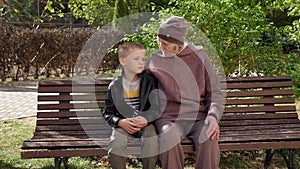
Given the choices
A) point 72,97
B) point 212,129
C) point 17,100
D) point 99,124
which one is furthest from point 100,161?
point 17,100

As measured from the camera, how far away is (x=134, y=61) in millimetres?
3283

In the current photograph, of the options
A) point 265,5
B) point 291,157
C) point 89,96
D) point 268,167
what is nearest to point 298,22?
point 265,5

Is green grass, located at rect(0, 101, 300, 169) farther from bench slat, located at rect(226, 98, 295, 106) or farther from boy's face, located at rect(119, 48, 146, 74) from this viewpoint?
boy's face, located at rect(119, 48, 146, 74)

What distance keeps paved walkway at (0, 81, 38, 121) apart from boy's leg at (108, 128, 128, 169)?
4.06 m

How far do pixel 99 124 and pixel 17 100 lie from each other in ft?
18.2

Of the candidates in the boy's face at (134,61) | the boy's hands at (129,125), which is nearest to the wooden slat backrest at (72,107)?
the boy's hands at (129,125)

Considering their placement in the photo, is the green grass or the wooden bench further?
the green grass

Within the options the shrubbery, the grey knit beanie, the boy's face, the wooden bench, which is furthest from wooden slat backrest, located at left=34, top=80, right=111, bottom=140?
the shrubbery

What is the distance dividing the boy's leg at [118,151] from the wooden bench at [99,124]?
0.28 ft

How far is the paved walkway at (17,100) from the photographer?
289 inches

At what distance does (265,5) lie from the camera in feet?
22.2

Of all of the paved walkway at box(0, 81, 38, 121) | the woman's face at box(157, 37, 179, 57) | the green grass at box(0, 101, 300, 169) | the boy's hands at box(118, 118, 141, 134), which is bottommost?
the paved walkway at box(0, 81, 38, 121)

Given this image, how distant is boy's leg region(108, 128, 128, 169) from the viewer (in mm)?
3117

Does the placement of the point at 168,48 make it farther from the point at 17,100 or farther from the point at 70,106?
the point at 17,100
